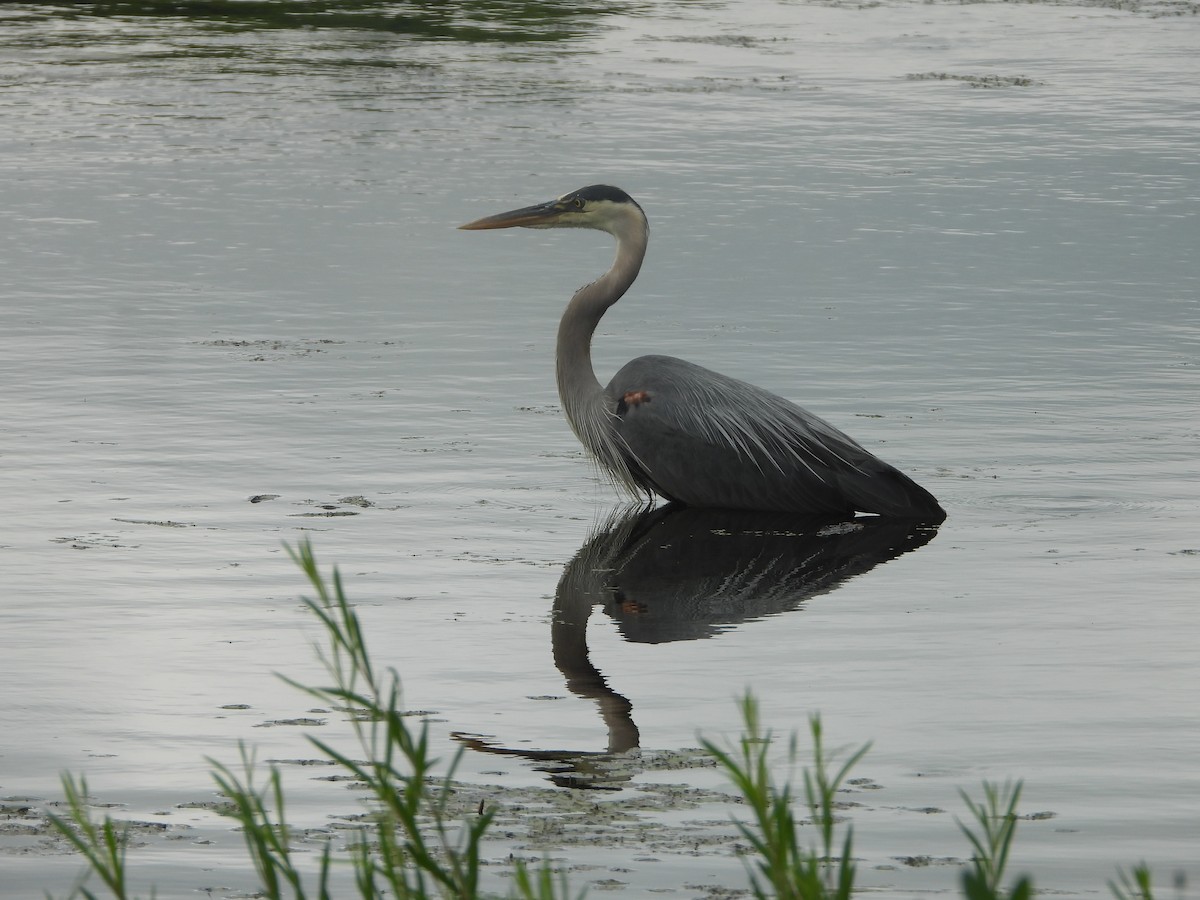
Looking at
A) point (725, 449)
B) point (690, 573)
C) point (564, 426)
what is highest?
point (725, 449)

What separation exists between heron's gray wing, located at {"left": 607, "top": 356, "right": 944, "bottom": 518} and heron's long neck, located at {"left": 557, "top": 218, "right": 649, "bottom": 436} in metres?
0.29

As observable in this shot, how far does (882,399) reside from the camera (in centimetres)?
1006

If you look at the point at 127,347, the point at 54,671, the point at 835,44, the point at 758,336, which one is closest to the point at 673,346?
the point at 758,336

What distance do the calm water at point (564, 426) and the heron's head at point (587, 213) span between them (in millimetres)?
950

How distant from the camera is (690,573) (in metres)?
7.60

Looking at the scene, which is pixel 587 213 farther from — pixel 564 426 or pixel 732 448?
pixel 732 448

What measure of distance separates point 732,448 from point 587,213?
5.82ft

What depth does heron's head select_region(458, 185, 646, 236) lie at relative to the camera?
949cm

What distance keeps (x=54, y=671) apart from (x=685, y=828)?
2323 mm

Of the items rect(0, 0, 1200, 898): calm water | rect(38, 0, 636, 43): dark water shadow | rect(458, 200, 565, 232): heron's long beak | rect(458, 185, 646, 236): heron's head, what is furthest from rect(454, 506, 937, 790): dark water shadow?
rect(38, 0, 636, 43): dark water shadow

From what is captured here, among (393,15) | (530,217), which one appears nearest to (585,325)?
(530,217)

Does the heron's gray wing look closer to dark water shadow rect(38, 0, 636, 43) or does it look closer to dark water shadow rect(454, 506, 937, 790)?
dark water shadow rect(454, 506, 937, 790)

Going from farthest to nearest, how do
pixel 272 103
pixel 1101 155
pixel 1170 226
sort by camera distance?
pixel 272 103 < pixel 1101 155 < pixel 1170 226

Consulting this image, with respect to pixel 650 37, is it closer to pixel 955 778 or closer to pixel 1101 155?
pixel 1101 155
